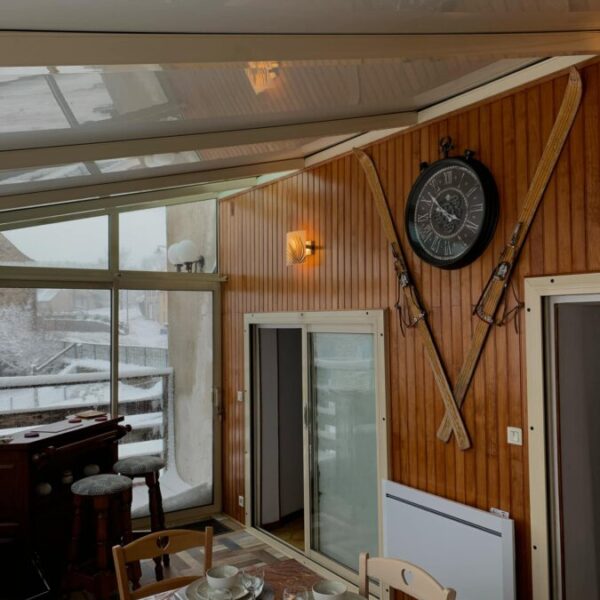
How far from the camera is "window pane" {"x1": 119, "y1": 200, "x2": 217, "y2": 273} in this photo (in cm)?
509

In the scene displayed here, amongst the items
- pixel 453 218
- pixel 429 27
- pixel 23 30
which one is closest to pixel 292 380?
pixel 453 218

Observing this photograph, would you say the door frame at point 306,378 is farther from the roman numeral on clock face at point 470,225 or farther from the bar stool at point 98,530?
the bar stool at point 98,530

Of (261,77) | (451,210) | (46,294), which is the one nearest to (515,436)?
(451,210)

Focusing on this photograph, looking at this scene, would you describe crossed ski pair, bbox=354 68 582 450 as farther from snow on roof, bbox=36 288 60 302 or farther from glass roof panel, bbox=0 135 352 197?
snow on roof, bbox=36 288 60 302

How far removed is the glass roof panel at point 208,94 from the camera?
6.32 feet

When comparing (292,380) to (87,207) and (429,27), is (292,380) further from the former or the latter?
(429,27)

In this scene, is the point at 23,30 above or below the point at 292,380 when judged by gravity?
above

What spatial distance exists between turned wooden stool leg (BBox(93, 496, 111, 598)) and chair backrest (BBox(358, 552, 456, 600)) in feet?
5.99

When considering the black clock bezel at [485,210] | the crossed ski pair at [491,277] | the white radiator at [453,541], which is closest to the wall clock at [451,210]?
the black clock bezel at [485,210]

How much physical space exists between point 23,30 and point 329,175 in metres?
2.84

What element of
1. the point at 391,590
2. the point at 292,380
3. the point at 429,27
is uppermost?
the point at 429,27

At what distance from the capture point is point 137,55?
1.61m

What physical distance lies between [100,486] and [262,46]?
9.13ft

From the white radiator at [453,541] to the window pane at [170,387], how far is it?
2.43 metres
